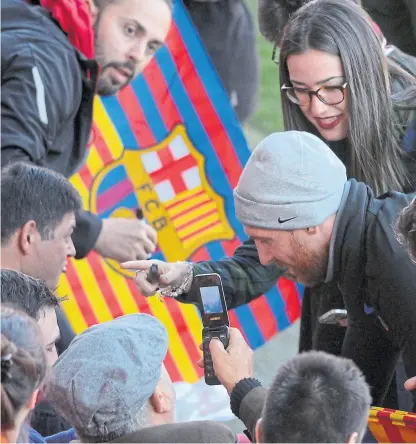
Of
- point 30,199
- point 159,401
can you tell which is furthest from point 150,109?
point 159,401

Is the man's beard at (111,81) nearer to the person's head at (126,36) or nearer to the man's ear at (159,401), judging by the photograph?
the person's head at (126,36)

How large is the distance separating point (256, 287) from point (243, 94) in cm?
75

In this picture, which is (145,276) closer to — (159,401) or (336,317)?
(336,317)

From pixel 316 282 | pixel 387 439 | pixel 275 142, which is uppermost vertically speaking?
pixel 275 142

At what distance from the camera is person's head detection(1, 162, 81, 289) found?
116 inches

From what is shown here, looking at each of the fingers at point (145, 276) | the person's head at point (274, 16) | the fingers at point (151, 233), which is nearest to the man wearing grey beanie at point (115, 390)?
the fingers at point (145, 276)

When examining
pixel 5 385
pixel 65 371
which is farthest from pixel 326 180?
pixel 5 385

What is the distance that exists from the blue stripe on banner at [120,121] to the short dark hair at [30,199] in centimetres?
52

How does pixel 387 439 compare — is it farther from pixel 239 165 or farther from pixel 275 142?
pixel 239 165

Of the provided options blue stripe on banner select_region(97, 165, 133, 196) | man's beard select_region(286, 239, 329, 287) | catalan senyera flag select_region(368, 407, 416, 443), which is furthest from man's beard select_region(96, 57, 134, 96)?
catalan senyera flag select_region(368, 407, 416, 443)

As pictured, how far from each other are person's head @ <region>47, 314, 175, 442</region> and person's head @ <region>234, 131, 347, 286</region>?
55 cm

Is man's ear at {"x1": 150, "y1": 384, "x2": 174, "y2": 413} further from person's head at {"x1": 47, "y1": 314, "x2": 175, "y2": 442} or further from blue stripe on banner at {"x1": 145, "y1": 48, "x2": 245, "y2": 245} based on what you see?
blue stripe on banner at {"x1": 145, "y1": 48, "x2": 245, "y2": 245}

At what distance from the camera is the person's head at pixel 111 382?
2.02m

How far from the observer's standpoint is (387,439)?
94.0 inches
